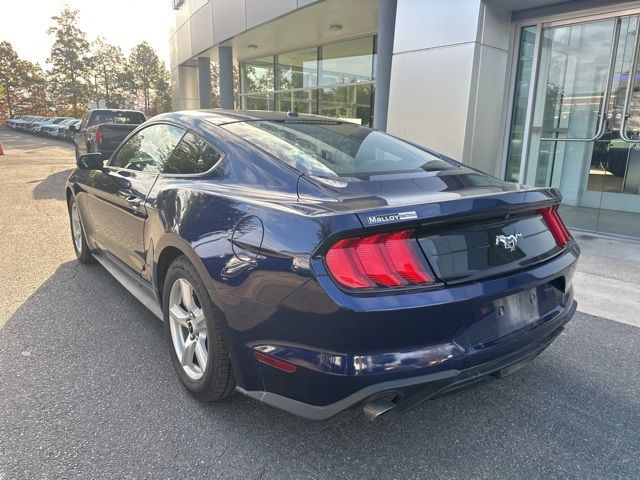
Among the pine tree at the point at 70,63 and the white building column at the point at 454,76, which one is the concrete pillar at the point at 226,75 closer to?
the white building column at the point at 454,76

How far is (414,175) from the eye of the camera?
2504mm

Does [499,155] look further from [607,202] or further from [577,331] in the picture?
[577,331]

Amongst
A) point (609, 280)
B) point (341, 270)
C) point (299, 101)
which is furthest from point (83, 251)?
point (299, 101)

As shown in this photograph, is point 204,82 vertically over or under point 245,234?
over

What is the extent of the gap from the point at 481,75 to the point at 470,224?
5.46 m

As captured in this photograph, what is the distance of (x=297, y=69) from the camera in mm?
15516

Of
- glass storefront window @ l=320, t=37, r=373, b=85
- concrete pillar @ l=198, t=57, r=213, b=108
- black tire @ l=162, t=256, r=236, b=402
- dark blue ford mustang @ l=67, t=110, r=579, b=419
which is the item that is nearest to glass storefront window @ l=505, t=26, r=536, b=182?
dark blue ford mustang @ l=67, t=110, r=579, b=419

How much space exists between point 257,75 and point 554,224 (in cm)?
1689

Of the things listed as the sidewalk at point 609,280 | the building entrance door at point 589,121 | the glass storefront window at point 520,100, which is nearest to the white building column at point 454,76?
the glass storefront window at point 520,100

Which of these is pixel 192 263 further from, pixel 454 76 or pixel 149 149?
pixel 454 76

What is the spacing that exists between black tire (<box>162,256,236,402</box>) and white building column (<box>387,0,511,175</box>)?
533 centimetres

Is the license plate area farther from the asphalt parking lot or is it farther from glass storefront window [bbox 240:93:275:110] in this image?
glass storefront window [bbox 240:93:275:110]

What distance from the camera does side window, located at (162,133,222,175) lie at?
268 cm

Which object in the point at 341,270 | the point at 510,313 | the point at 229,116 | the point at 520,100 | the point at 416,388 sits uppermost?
the point at 520,100
